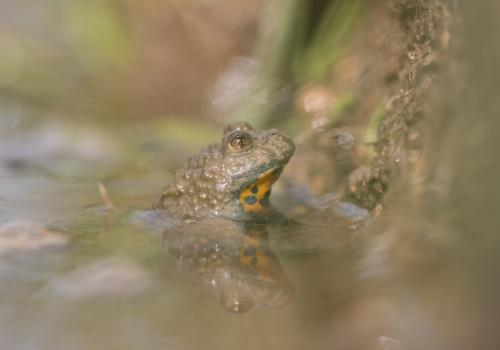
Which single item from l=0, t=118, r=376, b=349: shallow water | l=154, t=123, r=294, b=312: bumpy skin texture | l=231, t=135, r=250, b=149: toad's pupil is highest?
l=231, t=135, r=250, b=149: toad's pupil

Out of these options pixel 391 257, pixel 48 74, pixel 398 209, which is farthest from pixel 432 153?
pixel 48 74

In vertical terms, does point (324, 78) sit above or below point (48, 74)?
below

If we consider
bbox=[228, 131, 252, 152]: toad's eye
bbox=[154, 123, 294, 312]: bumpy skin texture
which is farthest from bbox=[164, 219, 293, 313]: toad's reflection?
bbox=[228, 131, 252, 152]: toad's eye

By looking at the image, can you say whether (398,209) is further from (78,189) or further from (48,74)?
(48,74)

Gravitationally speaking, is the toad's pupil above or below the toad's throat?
above

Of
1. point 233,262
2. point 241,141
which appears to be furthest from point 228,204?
point 233,262

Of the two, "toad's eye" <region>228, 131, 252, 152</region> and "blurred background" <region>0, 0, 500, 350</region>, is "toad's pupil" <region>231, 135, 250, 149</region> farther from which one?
"blurred background" <region>0, 0, 500, 350</region>
